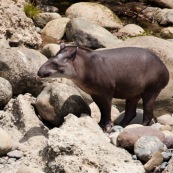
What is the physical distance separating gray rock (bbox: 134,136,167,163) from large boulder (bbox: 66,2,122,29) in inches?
342

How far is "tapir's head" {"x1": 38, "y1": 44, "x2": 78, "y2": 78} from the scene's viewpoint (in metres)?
7.27

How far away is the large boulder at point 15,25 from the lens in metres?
11.5

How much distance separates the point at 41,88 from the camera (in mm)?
8352

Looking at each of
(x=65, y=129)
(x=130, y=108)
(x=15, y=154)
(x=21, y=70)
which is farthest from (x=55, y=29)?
(x=65, y=129)

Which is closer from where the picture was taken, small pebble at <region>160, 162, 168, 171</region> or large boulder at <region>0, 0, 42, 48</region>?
small pebble at <region>160, 162, 168, 171</region>

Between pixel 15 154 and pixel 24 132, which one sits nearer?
pixel 15 154

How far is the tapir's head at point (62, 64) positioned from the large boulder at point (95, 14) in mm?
7572

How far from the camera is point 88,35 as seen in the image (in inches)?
492

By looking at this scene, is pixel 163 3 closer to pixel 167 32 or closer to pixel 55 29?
pixel 167 32

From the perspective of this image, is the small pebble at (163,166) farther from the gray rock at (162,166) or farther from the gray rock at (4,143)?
the gray rock at (4,143)

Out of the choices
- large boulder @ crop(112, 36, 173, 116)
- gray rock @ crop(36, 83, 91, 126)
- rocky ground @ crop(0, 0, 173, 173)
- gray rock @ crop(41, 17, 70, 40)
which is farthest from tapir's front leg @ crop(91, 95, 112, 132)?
gray rock @ crop(41, 17, 70, 40)

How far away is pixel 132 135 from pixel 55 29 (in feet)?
23.7

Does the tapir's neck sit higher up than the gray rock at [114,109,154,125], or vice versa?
the tapir's neck

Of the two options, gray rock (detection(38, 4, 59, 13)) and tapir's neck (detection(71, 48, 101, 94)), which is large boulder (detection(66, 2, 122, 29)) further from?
tapir's neck (detection(71, 48, 101, 94))
